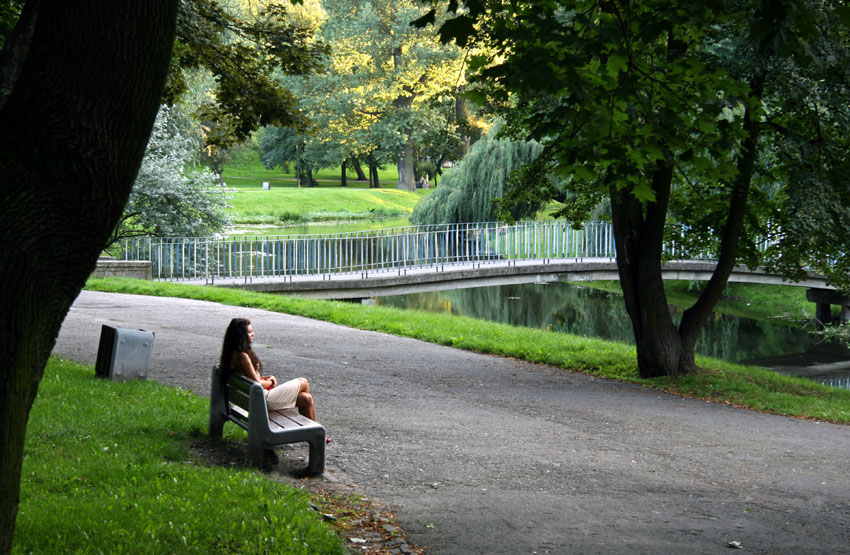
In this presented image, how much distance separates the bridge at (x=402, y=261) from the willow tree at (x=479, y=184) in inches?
97.8

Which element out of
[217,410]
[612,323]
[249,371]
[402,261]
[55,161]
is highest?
[55,161]

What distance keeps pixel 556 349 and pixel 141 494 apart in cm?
1077

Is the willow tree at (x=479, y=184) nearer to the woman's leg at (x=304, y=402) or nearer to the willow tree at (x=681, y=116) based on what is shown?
the willow tree at (x=681, y=116)

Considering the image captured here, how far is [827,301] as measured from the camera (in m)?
30.2

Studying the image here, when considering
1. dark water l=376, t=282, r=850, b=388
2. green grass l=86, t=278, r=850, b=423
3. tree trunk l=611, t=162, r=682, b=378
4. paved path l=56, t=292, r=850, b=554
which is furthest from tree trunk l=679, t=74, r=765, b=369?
dark water l=376, t=282, r=850, b=388

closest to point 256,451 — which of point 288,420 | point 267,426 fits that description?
point 267,426

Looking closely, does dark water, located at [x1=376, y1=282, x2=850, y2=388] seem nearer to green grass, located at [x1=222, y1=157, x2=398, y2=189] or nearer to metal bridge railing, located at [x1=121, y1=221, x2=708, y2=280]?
metal bridge railing, located at [x1=121, y1=221, x2=708, y2=280]

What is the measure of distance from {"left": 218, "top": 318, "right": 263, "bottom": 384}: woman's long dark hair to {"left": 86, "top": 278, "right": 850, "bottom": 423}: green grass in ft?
25.2

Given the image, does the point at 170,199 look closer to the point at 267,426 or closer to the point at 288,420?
the point at 288,420

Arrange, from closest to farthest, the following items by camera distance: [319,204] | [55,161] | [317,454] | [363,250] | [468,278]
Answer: [55,161]
[317,454]
[363,250]
[468,278]
[319,204]

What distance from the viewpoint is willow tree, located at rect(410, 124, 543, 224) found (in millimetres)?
31969

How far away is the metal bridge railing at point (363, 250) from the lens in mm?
24719

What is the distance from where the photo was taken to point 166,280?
2406cm

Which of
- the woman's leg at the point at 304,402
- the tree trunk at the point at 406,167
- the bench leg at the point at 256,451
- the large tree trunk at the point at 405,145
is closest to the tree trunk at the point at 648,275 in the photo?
the woman's leg at the point at 304,402
